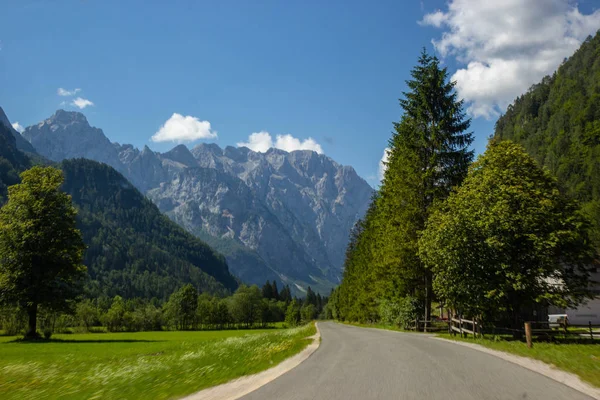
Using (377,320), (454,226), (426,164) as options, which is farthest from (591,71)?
(454,226)

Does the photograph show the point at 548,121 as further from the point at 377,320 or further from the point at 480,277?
the point at 480,277

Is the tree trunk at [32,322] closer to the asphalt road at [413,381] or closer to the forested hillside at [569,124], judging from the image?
the asphalt road at [413,381]

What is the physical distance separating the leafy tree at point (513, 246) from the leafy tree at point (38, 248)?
3356cm

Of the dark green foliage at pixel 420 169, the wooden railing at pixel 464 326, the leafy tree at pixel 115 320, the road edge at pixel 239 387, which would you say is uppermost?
the dark green foliage at pixel 420 169

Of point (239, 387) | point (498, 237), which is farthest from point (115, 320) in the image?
point (239, 387)

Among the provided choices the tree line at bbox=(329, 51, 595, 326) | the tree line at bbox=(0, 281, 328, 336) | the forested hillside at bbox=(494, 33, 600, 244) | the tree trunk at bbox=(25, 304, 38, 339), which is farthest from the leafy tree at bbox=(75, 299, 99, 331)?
the forested hillside at bbox=(494, 33, 600, 244)

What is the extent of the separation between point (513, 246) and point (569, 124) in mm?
141692

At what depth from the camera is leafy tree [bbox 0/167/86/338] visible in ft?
115

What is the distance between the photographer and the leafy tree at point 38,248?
115 feet

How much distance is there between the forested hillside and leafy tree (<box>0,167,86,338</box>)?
9942 cm

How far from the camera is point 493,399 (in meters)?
7.95

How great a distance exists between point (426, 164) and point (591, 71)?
161 meters

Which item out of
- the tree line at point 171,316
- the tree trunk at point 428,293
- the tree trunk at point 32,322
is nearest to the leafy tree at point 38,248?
the tree trunk at point 32,322

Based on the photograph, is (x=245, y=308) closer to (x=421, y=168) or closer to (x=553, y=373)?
(x=421, y=168)
